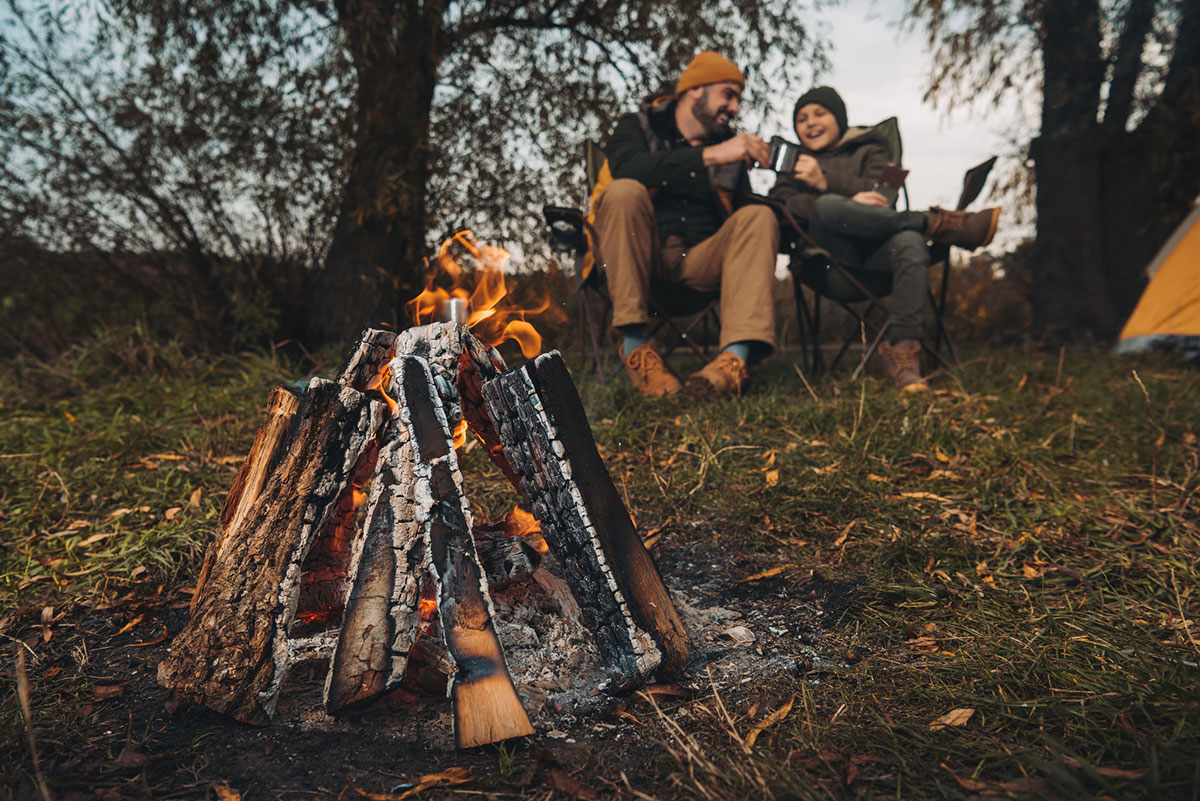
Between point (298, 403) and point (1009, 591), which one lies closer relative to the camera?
point (298, 403)

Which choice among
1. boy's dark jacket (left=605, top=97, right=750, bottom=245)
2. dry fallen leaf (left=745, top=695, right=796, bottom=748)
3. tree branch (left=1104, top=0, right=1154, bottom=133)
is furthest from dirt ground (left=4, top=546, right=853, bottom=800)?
tree branch (left=1104, top=0, right=1154, bottom=133)

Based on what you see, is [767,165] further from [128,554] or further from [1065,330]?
[1065,330]

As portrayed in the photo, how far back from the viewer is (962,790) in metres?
1.17

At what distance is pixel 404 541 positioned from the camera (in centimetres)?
151

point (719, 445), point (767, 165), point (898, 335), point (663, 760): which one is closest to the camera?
point (663, 760)

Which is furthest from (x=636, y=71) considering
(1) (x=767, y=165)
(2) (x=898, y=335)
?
(2) (x=898, y=335)

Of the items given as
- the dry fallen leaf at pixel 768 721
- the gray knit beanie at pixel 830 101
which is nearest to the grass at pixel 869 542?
the dry fallen leaf at pixel 768 721

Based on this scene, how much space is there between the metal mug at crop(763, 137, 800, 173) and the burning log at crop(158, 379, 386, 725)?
3.00 metres

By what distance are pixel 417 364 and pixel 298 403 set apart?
0.25 m

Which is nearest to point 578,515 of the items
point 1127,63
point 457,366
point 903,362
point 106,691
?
point 457,366

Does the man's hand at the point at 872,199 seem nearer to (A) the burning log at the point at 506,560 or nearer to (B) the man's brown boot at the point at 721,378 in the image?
(B) the man's brown boot at the point at 721,378

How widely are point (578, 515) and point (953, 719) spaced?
2.56 feet

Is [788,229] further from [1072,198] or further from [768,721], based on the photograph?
[1072,198]

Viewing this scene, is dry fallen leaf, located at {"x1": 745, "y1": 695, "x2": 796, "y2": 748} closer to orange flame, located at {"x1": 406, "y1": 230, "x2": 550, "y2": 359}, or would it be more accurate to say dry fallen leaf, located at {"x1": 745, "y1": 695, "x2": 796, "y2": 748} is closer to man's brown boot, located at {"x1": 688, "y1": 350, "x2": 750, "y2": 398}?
orange flame, located at {"x1": 406, "y1": 230, "x2": 550, "y2": 359}
